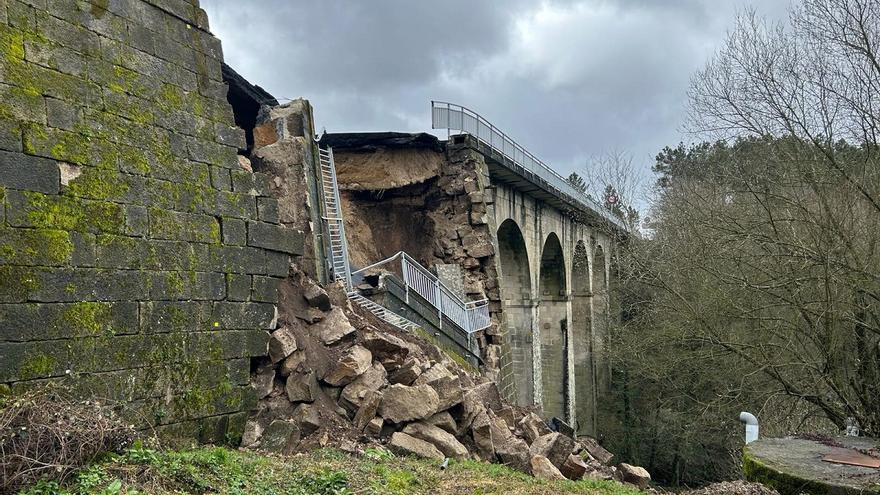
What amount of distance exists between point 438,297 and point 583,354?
16.5 m

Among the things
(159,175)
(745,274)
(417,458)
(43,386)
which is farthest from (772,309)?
(43,386)

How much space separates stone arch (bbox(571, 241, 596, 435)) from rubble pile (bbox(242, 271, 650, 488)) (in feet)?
62.6

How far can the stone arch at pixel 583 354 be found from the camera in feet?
85.0

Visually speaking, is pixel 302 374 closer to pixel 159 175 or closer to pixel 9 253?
pixel 159 175

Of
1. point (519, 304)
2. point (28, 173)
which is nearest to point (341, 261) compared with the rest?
point (28, 173)

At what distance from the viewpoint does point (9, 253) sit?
393cm

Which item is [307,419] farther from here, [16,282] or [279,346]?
[16,282]

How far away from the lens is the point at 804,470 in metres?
4.86

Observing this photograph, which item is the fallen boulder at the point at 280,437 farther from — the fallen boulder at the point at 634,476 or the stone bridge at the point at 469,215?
the stone bridge at the point at 469,215

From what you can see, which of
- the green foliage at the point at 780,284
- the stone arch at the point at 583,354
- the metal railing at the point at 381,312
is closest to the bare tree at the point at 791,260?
the green foliage at the point at 780,284

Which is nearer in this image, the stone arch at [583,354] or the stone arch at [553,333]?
the stone arch at [553,333]

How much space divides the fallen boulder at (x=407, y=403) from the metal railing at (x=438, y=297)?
4031 mm

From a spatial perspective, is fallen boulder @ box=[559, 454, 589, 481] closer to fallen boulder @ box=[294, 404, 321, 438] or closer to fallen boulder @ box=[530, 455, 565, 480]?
fallen boulder @ box=[530, 455, 565, 480]

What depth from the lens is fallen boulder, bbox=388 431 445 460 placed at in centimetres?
555
